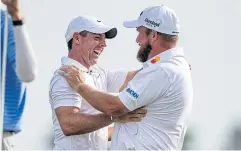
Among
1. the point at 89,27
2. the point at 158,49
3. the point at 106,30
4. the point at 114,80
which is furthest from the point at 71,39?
the point at 158,49

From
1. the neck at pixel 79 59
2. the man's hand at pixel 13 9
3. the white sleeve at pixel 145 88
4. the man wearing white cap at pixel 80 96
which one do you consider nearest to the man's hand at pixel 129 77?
the man wearing white cap at pixel 80 96

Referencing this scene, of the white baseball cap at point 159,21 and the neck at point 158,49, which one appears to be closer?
the neck at point 158,49

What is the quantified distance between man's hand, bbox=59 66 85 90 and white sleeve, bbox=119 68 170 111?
0.55 meters

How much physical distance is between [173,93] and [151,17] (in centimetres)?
84

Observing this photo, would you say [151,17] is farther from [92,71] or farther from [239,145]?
[239,145]

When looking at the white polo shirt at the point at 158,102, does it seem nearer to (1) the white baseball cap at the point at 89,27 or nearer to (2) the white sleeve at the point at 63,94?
(2) the white sleeve at the point at 63,94

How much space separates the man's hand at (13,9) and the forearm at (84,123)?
8.23ft

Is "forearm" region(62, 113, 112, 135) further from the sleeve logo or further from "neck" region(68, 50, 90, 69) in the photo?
"neck" region(68, 50, 90, 69)

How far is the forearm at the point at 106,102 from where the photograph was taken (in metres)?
12.3

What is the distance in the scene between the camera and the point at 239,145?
3694 centimetres

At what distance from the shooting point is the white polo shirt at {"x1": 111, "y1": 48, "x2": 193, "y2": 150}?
12.1m

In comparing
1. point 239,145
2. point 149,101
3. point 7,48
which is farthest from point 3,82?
point 239,145

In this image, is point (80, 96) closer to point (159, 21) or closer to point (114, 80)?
point (114, 80)

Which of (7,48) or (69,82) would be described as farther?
(69,82)
